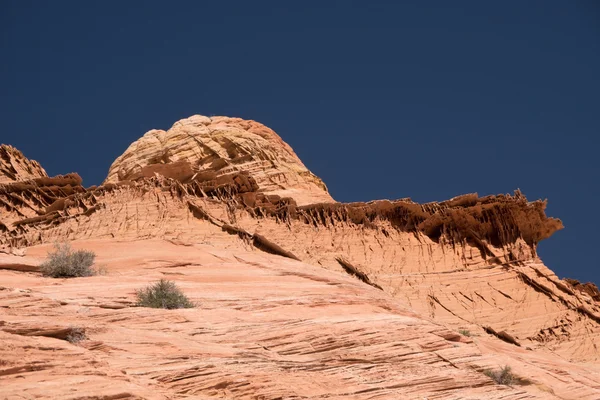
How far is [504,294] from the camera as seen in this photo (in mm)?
36781

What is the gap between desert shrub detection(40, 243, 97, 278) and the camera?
78.1ft

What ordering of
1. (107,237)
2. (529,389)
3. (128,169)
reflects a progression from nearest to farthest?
(529,389), (107,237), (128,169)

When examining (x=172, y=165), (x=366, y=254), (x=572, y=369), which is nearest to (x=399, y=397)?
(x=572, y=369)

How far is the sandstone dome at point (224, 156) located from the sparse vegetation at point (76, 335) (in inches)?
1088

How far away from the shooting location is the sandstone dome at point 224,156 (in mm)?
45469

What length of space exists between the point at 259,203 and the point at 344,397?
74.2ft

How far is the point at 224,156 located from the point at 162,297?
2720 cm

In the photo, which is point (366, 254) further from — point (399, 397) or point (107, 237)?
point (399, 397)

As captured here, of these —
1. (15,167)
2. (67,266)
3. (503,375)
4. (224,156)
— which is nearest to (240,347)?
(503,375)

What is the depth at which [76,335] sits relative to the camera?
15.6m

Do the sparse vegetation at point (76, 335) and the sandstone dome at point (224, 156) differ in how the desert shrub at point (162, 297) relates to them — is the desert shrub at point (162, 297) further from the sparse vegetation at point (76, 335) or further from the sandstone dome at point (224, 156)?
the sandstone dome at point (224, 156)

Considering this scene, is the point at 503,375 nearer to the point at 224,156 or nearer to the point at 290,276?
the point at 290,276

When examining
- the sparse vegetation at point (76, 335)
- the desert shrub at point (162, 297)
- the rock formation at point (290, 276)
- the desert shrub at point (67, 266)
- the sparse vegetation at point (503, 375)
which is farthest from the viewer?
the desert shrub at point (67, 266)

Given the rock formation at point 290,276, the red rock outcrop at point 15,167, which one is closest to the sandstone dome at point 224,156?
the rock formation at point 290,276
